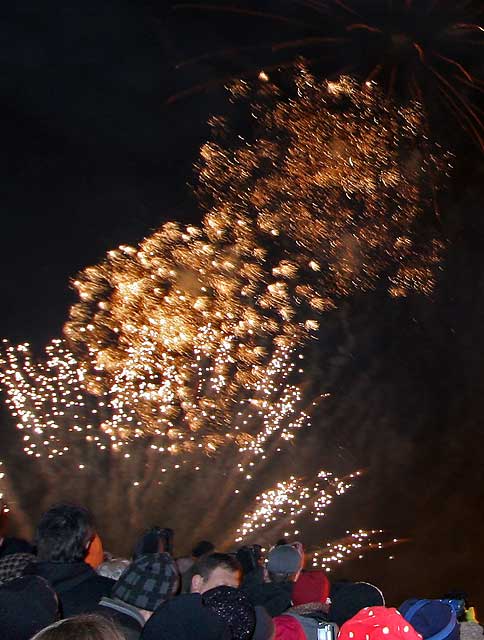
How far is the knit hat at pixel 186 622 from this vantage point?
1.99m

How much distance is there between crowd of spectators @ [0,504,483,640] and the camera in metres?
2.01

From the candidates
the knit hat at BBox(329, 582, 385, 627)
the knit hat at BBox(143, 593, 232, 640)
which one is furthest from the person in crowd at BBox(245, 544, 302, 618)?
the knit hat at BBox(143, 593, 232, 640)

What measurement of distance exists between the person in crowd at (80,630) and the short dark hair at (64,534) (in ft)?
3.50

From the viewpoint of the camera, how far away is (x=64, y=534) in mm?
2691

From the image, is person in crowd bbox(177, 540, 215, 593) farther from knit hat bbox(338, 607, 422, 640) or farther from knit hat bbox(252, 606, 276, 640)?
knit hat bbox(338, 607, 422, 640)

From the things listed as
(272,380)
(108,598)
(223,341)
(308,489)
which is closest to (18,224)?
(223,341)

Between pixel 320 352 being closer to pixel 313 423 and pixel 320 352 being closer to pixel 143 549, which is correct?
pixel 313 423

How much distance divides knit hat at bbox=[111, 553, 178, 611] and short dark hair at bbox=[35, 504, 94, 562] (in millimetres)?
238

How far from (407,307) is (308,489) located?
10.7ft

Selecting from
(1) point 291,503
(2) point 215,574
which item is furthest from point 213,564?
(1) point 291,503

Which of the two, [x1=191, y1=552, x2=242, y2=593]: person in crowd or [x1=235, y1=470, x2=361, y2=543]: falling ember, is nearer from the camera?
[x1=191, y1=552, x2=242, y2=593]: person in crowd

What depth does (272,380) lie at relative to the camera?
11766 mm

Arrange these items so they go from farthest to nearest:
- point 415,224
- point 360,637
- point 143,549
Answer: point 415,224
point 143,549
point 360,637

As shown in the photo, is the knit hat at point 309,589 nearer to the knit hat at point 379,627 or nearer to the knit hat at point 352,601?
the knit hat at point 352,601
